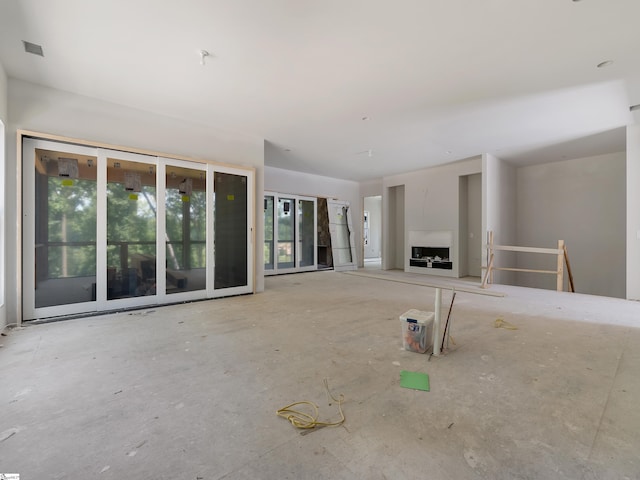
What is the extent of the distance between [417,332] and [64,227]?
4577mm

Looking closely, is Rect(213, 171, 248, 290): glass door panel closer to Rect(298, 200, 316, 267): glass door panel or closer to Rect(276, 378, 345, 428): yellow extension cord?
Rect(298, 200, 316, 267): glass door panel

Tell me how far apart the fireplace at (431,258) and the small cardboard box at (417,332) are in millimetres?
5813

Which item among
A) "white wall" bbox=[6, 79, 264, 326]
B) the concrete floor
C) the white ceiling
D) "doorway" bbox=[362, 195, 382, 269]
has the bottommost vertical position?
the concrete floor

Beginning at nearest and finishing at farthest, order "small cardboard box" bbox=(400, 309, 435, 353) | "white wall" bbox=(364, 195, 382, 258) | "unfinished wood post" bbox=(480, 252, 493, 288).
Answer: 1. "small cardboard box" bbox=(400, 309, 435, 353)
2. "unfinished wood post" bbox=(480, 252, 493, 288)
3. "white wall" bbox=(364, 195, 382, 258)

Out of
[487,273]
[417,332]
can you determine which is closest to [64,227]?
[417,332]

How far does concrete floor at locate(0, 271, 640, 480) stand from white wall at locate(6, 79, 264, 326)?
213 cm

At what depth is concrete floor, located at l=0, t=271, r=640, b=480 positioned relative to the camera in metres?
1.38

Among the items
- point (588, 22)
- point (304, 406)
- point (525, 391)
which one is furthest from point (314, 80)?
point (525, 391)

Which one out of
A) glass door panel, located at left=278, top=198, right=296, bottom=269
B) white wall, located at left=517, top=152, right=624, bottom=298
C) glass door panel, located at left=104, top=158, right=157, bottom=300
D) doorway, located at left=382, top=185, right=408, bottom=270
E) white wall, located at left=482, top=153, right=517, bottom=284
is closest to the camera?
glass door panel, located at left=104, top=158, right=157, bottom=300

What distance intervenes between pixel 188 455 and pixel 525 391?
2.21 metres

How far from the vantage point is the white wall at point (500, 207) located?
22.2 feet

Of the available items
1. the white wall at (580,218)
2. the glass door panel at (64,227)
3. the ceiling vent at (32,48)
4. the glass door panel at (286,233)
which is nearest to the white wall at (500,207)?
the white wall at (580,218)

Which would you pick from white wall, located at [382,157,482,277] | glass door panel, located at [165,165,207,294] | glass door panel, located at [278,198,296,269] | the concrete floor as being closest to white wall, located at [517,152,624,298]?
white wall, located at [382,157,482,277]

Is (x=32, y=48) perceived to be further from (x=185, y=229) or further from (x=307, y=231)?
(x=307, y=231)
